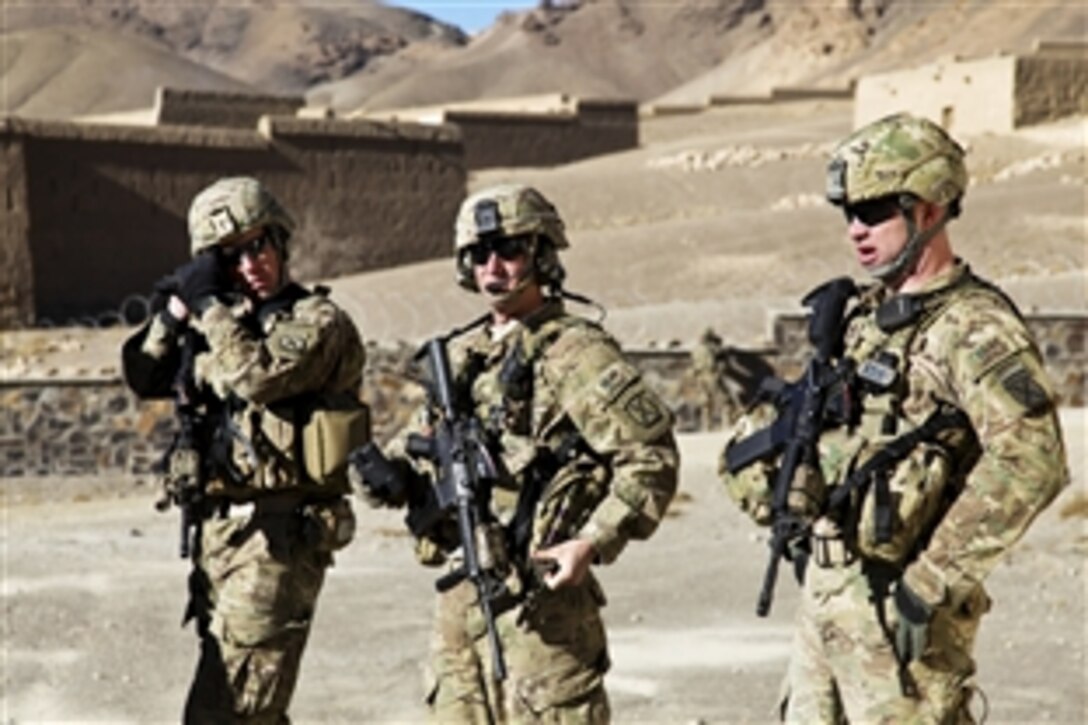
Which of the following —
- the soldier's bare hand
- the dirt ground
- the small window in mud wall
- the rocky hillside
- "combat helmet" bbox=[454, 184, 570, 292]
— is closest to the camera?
the soldier's bare hand

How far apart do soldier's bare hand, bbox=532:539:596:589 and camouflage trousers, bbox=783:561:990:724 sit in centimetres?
46

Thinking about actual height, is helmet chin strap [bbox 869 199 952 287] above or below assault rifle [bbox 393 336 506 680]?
above

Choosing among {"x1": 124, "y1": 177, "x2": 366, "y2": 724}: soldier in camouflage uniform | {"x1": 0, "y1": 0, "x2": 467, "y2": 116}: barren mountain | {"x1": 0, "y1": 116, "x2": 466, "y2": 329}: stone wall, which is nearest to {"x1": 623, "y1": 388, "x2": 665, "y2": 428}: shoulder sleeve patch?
{"x1": 124, "y1": 177, "x2": 366, "y2": 724}: soldier in camouflage uniform

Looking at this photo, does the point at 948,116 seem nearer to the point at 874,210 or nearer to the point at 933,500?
the point at 874,210

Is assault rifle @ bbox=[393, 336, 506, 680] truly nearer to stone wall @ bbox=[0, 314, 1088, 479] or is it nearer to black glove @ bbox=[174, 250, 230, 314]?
black glove @ bbox=[174, 250, 230, 314]

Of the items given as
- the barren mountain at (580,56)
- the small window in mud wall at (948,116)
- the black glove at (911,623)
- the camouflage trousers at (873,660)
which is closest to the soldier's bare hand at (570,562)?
the camouflage trousers at (873,660)

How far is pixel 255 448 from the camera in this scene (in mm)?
4828

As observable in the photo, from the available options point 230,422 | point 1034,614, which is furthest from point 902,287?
point 1034,614

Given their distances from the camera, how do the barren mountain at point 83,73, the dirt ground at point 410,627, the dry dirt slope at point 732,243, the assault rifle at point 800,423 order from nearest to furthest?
the assault rifle at point 800,423
the dirt ground at point 410,627
the dry dirt slope at point 732,243
the barren mountain at point 83,73

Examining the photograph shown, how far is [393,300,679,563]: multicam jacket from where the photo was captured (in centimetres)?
412

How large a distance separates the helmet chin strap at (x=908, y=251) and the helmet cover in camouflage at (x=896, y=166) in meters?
A: 0.04

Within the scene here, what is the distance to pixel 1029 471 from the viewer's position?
3.57 m

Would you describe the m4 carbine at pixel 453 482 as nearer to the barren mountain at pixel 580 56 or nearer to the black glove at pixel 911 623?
the black glove at pixel 911 623

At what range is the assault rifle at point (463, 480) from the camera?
4039mm
